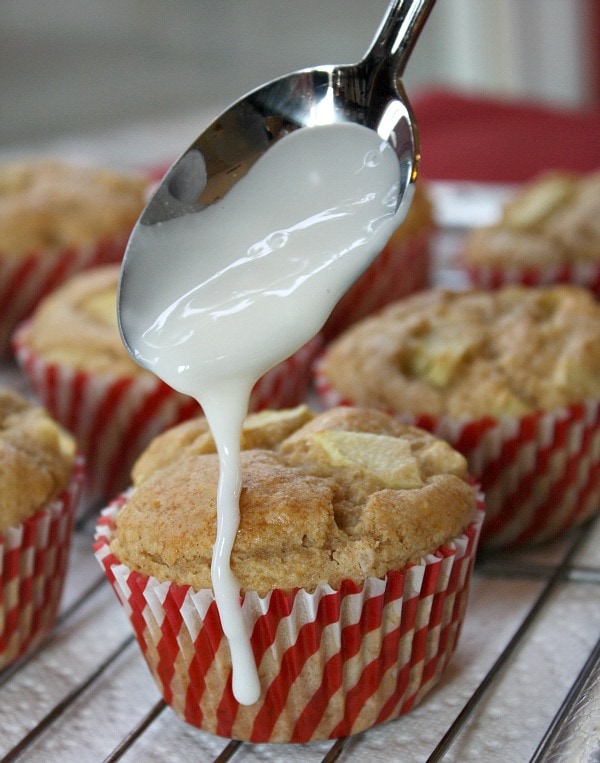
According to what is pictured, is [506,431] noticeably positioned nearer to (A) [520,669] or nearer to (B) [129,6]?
(A) [520,669]

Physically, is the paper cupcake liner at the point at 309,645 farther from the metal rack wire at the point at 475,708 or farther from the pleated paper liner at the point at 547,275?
the pleated paper liner at the point at 547,275

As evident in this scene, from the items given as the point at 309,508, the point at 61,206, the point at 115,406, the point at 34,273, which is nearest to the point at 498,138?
the point at 61,206

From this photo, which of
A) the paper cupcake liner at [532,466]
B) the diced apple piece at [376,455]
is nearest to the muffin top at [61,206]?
the paper cupcake liner at [532,466]

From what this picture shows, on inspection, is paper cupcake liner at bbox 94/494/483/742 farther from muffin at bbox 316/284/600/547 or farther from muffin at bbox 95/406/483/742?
muffin at bbox 316/284/600/547

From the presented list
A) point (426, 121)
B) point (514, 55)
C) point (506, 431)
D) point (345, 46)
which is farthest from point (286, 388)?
point (345, 46)

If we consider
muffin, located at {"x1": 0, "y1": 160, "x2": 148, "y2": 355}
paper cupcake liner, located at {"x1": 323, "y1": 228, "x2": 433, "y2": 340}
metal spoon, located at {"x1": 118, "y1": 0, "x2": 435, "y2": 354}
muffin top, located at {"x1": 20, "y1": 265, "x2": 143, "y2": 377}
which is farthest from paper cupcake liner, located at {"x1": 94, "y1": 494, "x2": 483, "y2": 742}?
muffin, located at {"x1": 0, "y1": 160, "x2": 148, "y2": 355}

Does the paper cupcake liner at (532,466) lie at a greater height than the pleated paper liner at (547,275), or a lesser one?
lesser

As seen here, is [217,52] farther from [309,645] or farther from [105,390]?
[309,645]
